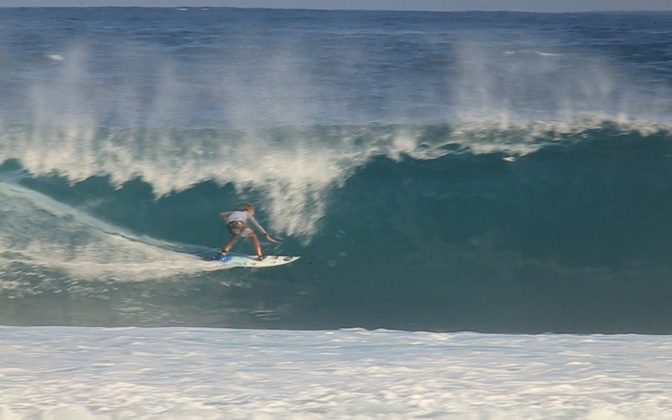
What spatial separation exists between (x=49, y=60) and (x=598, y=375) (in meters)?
28.9

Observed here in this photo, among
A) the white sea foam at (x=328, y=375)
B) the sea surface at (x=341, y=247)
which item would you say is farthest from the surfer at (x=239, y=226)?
the white sea foam at (x=328, y=375)

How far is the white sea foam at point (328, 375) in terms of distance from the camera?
17.0 feet

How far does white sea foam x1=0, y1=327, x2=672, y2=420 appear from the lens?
5188 mm

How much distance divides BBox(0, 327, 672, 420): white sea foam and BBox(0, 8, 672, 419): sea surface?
0.02 meters

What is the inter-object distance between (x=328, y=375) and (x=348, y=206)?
648 centimetres

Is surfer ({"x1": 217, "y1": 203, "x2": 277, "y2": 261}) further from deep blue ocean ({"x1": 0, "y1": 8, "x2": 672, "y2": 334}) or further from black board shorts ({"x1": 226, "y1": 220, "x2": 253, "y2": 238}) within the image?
deep blue ocean ({"x1": 0, "y1": 8, "x2": 672, "y2": 334})

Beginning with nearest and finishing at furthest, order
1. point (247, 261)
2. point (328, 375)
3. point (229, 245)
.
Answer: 1. point (328, 375)
2. point (247, 261)
3. point (229, 245)

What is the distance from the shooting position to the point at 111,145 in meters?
16.4

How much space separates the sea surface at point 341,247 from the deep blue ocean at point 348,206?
0.04m

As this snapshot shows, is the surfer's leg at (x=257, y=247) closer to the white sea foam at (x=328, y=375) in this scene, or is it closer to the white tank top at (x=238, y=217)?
the white tank top at (x=238, y=217)

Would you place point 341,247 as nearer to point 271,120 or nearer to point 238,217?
point 238,217

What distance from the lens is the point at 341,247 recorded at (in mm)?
10984

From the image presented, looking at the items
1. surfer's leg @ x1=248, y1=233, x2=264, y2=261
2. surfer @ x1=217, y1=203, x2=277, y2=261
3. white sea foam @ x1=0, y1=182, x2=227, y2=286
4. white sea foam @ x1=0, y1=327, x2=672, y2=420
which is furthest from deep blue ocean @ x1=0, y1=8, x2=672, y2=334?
white sea foam @ x1=0, y1=327, x2=672, y2=420

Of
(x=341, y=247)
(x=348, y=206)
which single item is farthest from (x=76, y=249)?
(x=348, y=206)
